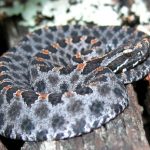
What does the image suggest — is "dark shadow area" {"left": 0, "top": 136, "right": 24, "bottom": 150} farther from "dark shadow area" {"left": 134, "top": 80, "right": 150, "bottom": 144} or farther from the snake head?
"dark shadow area" {"left": 134, "top": 80, "right": 150, "bottom": 144}

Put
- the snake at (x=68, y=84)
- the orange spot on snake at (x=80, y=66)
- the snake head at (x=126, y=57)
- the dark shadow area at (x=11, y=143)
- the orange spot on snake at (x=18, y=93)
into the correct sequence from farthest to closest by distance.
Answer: the snake head at (x=126, y=57) < the orange spot on snake at (x=80, y=66) < the dark shadow area at (x=11, y=143) < the orange spot on snake at (x=18, y=93) < the snake at (x=68, y=84)

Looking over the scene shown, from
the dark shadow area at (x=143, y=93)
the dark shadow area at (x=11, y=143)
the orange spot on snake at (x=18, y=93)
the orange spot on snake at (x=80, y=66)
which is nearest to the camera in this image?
the orange spot on snake at (x=18, y=93)

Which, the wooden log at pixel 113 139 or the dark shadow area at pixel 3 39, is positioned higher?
the dark shadow area at pixel 3 39

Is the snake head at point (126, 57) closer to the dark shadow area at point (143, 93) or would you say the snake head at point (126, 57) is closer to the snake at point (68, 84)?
the snake at point (68, 84)

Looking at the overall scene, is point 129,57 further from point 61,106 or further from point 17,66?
point 17,66

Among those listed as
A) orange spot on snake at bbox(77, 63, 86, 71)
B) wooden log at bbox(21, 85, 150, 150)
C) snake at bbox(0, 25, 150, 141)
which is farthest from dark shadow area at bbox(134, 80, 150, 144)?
wooden log at bbox(21, 85, 150, 150)

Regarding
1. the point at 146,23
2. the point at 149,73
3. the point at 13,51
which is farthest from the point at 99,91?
the point at 146,23

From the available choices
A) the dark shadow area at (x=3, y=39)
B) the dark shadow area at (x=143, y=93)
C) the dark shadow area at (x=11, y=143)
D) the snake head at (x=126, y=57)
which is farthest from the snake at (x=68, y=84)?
the dark shadow area at (x=3, y=39)

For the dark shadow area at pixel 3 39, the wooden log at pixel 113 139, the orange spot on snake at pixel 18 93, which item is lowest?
the wooden log at pixel 113 139

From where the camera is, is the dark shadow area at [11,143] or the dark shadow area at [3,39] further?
the dark shadow area at [3,39]

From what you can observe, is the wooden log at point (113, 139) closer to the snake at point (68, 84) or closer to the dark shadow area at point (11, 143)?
the snake at point (68, 84)
